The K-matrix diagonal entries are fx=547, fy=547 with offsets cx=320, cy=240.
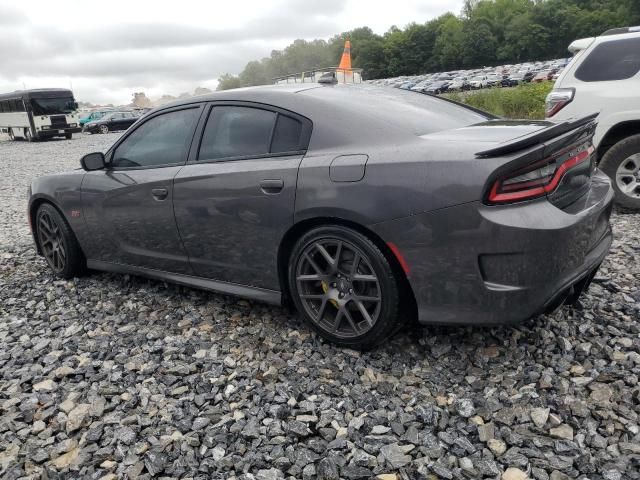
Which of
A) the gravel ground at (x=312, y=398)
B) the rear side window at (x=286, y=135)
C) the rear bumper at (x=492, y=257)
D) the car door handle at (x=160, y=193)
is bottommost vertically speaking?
the gravel ground at (x=312, y=398)

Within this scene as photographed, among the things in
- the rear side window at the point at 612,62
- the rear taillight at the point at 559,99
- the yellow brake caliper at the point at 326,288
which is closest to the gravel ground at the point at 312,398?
the yellow brake caliper at the point at 326,288

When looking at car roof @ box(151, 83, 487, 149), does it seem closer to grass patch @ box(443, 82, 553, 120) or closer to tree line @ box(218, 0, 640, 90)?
grass patch @ box(443, 82, 553, 120)

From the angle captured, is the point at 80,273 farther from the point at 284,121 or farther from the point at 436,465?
the point at 436,465

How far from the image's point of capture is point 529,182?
2506 mm

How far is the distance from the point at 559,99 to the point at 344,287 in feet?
13.3

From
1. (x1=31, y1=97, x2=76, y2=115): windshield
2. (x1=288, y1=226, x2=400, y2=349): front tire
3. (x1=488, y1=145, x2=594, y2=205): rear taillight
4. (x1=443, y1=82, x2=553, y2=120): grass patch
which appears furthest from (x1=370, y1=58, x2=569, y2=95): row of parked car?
(x1=488, y1=145, x2=594, y2=205): rear taillight

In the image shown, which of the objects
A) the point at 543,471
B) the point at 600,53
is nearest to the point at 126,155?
the point at 543,471

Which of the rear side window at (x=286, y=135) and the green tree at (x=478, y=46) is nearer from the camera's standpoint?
the rear side window at (x=286, y=135)

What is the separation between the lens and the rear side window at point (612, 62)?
5.57m

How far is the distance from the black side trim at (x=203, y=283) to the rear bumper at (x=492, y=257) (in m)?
0.97

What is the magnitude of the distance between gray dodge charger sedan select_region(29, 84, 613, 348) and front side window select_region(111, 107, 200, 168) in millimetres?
13

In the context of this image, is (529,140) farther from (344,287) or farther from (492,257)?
(344,287)

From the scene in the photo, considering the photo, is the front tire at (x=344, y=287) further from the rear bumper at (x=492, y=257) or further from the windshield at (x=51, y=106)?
the windshield at (x=51, y=106)

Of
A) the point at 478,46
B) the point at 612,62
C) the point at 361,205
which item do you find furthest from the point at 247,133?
the point at 478,46
